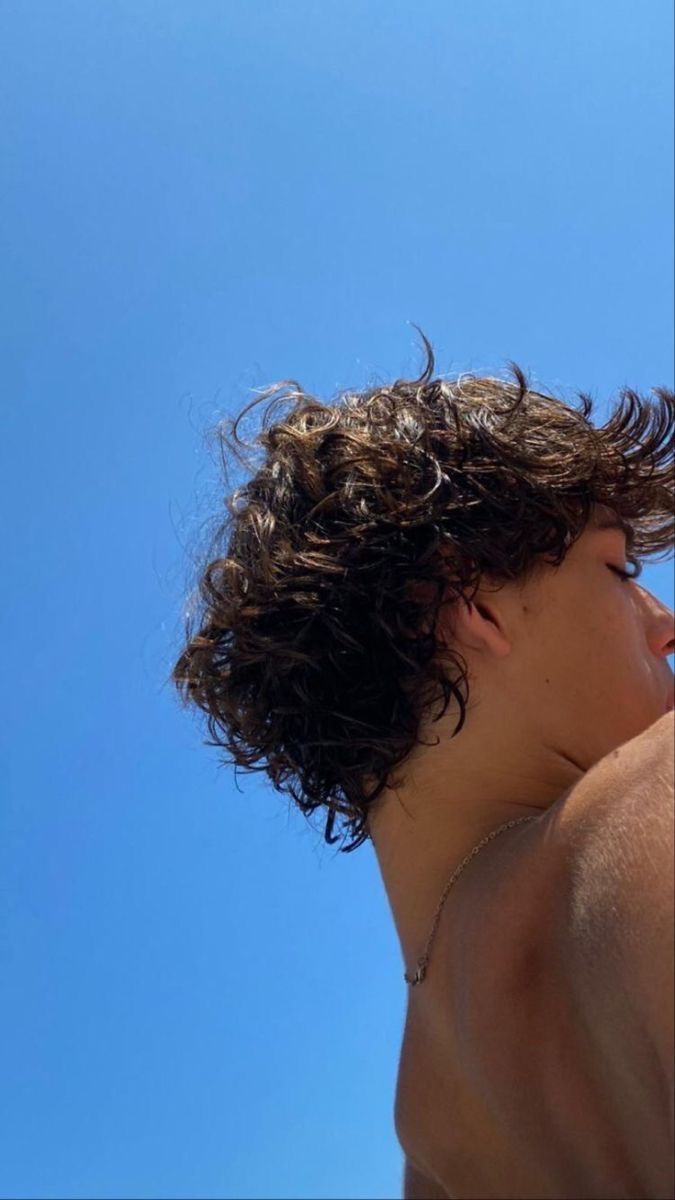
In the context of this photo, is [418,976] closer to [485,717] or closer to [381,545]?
[485,717]

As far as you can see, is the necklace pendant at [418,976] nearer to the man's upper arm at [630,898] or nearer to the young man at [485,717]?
the young man at [485,717]

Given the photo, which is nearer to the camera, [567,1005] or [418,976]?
[567,1005]

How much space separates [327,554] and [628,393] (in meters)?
0.66

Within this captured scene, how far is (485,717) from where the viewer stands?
1441 millimetres

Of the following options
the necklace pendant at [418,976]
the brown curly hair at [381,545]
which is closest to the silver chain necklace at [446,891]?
the necklace pendant at [418,976]

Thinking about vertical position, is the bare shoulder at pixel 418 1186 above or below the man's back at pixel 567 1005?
below

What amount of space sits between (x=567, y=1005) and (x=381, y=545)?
702 mm

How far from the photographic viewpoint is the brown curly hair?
1510 mm

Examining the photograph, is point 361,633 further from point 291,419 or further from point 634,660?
point 291,419

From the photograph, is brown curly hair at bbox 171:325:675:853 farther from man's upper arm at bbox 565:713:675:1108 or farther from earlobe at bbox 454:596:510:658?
man's upper arm at bbox 565:713:675:1108

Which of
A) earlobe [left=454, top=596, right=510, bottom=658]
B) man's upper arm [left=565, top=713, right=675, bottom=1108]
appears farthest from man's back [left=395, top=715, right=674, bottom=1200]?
earlobe [left=454, top=596, right=510, bottom=658]

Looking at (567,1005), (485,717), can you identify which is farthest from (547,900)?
(485,717)

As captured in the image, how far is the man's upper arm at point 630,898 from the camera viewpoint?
3.02ft

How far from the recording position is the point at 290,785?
1803mm
